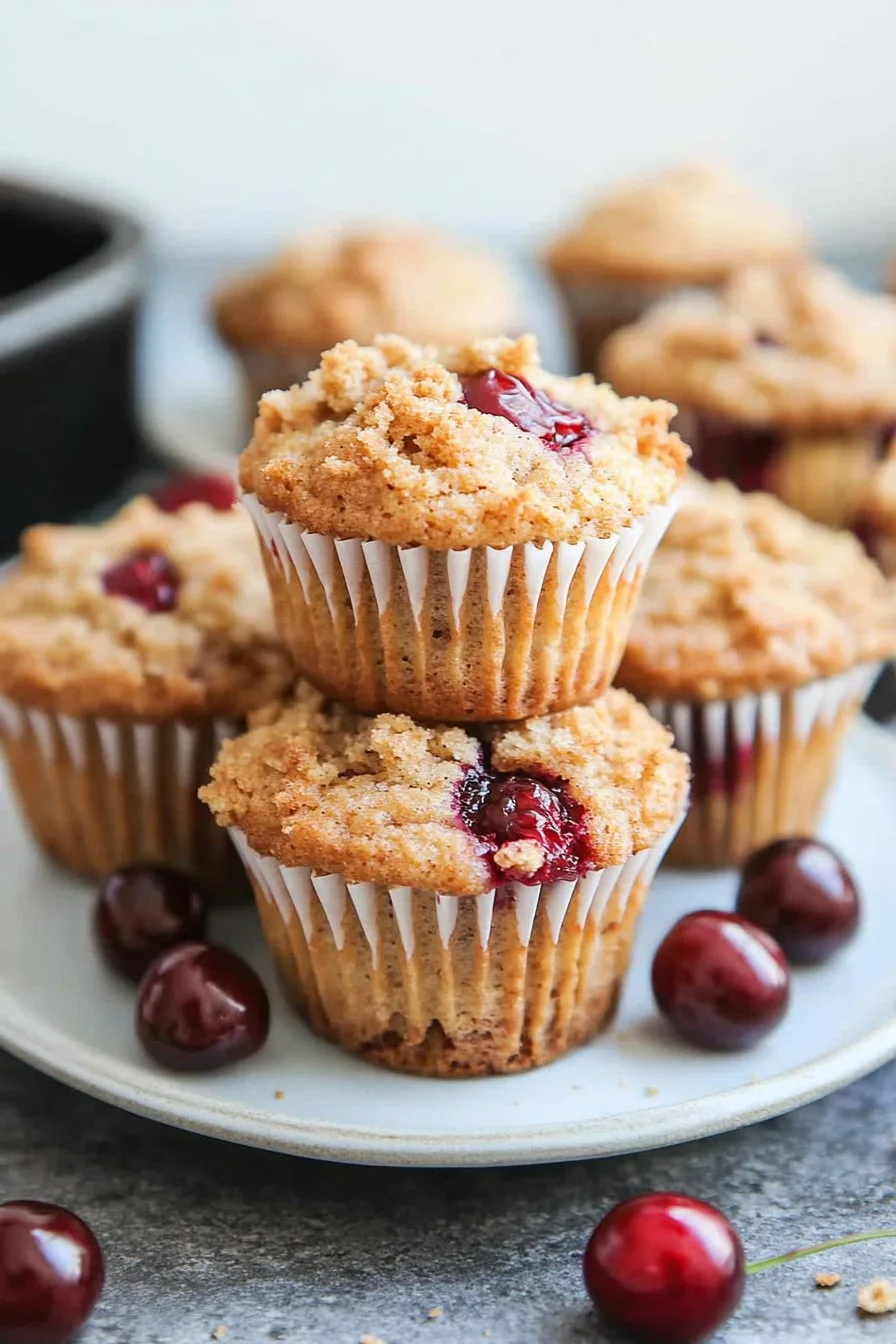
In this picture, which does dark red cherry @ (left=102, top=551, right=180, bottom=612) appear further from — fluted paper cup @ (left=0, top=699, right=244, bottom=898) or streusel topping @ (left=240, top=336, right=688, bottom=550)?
streusel topping @ (left=240, top=336, right=688, bottom=550)

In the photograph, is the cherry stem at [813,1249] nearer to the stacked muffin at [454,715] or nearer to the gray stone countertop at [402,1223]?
the gray stone countertop at [402,1223]

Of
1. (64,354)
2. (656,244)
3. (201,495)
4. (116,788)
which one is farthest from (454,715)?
(656,244)

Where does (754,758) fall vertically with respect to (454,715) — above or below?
below

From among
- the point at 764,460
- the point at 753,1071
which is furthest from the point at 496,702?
the point at 764,460

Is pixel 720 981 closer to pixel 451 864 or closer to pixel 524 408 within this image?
pixel 451 864

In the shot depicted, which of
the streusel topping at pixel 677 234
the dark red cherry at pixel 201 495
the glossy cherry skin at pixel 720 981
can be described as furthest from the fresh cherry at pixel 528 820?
the streusel topping at pixel 677 234

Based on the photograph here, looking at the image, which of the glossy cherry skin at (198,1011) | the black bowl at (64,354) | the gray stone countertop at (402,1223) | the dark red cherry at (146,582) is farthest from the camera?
the black bowl at (64,354)

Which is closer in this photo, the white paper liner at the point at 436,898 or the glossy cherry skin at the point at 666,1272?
the glossy cherry skin at the point at 666,1272
